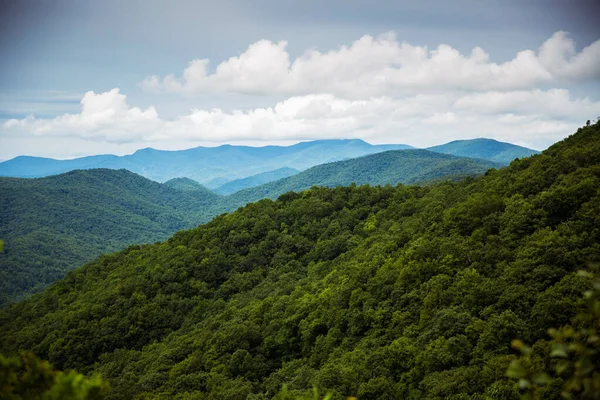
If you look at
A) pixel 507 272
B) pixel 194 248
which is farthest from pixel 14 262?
pixel 507 272

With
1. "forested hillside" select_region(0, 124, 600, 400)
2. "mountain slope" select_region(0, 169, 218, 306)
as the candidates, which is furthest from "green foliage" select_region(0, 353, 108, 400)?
"mountain slope" select_region(0, 169, 218, 306)

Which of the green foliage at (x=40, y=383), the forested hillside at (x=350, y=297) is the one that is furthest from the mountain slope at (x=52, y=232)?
the green foliage at (x=40, y=383)

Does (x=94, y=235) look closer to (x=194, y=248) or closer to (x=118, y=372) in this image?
(x=194, y=248)

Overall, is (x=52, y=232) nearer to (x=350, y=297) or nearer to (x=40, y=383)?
(x=350, y=297)

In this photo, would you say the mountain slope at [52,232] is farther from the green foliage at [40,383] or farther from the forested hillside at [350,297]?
the green foliage at [40,383]

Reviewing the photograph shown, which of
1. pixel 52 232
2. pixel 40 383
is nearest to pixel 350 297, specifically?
pixel 40 383
